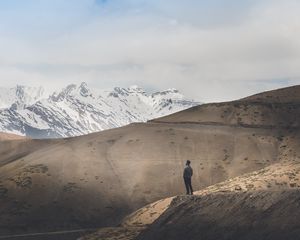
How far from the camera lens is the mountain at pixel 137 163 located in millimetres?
109625

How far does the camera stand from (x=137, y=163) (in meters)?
125

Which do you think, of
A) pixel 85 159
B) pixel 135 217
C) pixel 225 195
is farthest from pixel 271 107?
pixel 225 195

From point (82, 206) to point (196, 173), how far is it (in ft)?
66.6

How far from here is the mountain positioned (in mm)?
109625

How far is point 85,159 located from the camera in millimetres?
128375

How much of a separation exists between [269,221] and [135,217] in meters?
43.2

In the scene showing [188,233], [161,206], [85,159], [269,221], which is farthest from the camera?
[85,159]

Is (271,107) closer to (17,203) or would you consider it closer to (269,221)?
(17,203)

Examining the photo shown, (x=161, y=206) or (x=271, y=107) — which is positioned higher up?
(x=271, y=107)

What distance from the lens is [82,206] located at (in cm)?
11169

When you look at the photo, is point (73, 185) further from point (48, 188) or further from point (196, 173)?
point (196, 173)

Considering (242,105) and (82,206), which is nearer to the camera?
(82,206)

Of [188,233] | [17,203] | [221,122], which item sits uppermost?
[221,122]

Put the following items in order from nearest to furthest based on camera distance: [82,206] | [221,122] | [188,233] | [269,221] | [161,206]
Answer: [269,221] < [188,233] < [161,206] < [82,206] < [221,122]
